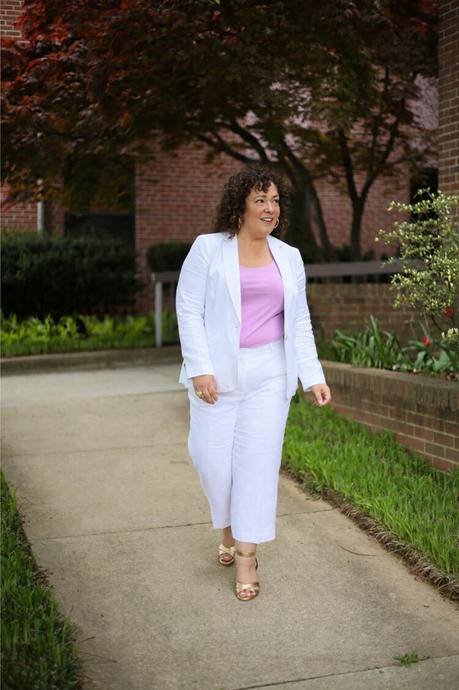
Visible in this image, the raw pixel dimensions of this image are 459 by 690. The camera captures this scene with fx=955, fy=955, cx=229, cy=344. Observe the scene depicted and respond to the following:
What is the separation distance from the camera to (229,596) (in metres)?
4.32

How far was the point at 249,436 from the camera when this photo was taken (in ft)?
14.0

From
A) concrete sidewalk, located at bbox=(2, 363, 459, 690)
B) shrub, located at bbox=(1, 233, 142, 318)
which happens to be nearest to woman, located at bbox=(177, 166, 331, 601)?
concrete sidewalk, located at bbox=(2, 363, 459, 690)

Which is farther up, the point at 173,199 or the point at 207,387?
the point at 173,199

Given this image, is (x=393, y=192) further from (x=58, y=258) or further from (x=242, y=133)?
(x=58, y=258)

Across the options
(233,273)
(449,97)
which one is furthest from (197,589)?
(449,97)

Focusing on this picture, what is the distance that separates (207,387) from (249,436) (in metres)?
0.33

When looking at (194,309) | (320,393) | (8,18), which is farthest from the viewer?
(8,18)

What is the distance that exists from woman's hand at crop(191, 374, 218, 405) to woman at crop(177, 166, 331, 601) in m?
0.02

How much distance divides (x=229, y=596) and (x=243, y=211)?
1740 millimetres

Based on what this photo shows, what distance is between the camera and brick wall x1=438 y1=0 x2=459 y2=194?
8.22m

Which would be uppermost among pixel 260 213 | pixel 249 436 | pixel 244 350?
pixel 260 213

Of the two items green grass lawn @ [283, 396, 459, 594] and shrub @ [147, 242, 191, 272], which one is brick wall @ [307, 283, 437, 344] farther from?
shrub @ [147, 242, 191, 272]

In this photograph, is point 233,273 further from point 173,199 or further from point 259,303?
point 173,199

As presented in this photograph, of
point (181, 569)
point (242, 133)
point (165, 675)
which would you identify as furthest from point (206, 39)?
point (165, 675)
